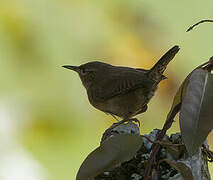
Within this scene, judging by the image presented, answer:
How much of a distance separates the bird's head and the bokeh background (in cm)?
35

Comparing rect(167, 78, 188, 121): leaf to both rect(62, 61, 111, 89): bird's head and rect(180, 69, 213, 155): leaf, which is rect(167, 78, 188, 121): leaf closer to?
rect(180, 69, 213, 155): leaf

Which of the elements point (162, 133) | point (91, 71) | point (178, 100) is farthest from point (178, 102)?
point (91, 71)

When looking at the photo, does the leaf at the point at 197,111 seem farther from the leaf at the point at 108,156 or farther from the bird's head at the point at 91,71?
the bird's head at the point at 91,71

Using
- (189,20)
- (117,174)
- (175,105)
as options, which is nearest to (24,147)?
(189,20)

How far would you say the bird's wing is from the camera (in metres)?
1.89

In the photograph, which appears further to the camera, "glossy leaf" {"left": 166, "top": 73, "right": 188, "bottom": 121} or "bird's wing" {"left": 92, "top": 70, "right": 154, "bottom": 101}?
"bird's wing" {"left": 92, "top": 70, "right": 154, "bottom": 101}

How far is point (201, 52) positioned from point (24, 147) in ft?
3.56

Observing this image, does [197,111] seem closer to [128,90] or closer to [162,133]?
[162,133]

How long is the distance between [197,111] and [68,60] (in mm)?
1909

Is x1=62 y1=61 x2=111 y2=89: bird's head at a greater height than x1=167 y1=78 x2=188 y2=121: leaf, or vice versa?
x1=167 y1=78 x2=188 y2=121: leaf

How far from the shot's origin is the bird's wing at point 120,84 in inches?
74.6

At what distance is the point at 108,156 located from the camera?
1.05 meters

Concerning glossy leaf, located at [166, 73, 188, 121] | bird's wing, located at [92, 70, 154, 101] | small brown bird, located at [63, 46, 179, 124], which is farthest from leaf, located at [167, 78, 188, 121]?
bird's wing, located at [92, 70, 154, 101]

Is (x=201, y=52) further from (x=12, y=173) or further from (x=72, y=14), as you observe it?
(x=12, y=173)
